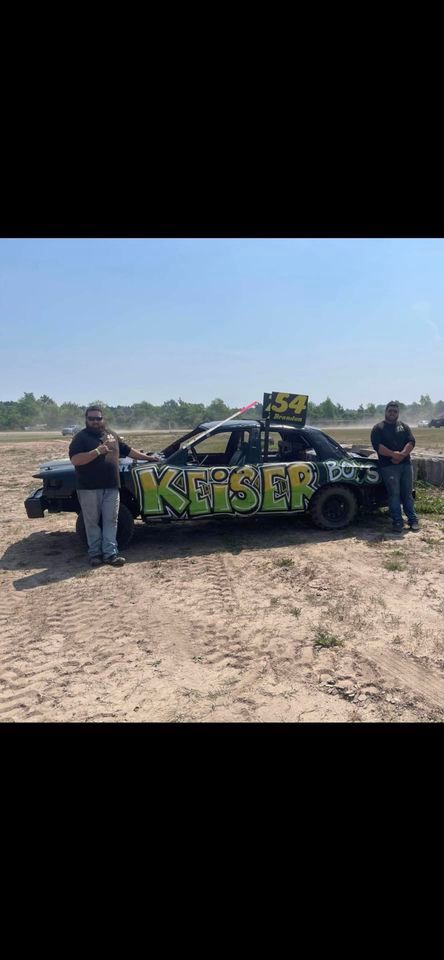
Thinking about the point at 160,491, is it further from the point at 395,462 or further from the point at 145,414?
the point at 145,414

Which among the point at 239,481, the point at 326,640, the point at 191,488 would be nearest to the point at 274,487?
the point at 239,481

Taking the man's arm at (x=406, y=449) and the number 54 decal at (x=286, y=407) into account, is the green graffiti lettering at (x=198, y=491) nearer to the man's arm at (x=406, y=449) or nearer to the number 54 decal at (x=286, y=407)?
the number 54 decal at (x=286, y=407)

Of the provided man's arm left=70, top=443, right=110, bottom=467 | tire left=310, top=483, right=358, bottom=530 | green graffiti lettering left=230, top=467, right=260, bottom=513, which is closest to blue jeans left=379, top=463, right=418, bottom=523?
tire left=310, top=483, right=358, bottom=530

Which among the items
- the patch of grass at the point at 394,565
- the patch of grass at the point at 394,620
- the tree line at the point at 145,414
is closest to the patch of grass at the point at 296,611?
the patch of grass at the point at 394,620

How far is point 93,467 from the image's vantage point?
5.07 metres

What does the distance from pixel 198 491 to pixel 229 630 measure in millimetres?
2275

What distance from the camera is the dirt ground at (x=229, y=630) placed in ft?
8.53

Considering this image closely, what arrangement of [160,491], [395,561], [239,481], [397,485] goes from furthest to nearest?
1. [397,485]
2. [239,481]
3. [160,491]
4. [395,561]

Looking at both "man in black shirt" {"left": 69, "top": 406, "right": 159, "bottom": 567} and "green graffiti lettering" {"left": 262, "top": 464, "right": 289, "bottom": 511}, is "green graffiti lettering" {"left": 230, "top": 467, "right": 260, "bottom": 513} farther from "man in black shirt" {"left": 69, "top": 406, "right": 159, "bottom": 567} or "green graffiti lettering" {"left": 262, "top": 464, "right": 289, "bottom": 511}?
"man in black shirt" {"left": 69, "top": 406, "right": 159, "bottom": 567}

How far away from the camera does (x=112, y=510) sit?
523 cm

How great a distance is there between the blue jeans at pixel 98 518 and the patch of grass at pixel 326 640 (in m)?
2.65

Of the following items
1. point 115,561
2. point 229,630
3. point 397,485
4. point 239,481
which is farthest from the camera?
point 397,485

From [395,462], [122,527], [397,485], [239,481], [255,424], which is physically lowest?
[122,527]

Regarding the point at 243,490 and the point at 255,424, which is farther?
the point at 255,424
